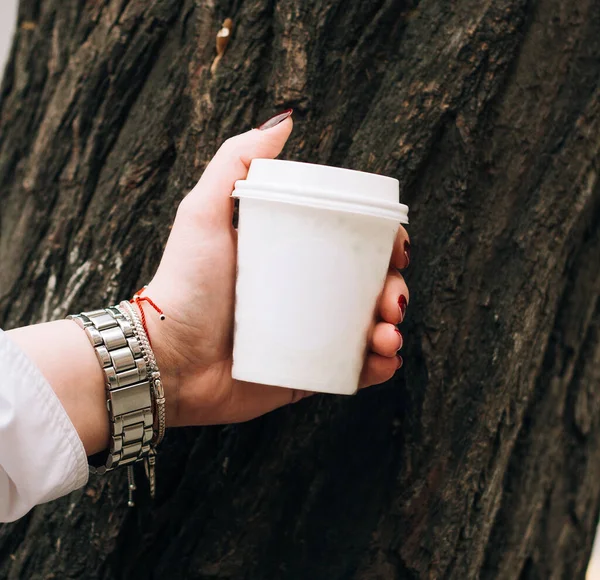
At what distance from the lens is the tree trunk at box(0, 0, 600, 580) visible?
3.84 ft

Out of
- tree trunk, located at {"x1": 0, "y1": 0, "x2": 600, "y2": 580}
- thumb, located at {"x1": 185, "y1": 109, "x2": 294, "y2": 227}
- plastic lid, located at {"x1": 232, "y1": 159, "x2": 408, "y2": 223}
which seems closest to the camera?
plastic lid, located at {"x1": 232, "y1": 159, "x2": 408, "y2": 223}

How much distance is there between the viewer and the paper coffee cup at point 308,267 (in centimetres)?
88

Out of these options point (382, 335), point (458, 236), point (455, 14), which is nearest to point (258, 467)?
point (382, 335)

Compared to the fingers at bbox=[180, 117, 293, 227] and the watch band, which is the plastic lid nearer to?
the fingers at bbox=[180, 117, 293, 227]

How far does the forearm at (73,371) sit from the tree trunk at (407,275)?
24cm

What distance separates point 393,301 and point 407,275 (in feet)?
0.66

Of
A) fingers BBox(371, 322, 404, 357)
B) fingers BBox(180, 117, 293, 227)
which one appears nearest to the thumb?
fingers BBox(180, 117, 293, 227)

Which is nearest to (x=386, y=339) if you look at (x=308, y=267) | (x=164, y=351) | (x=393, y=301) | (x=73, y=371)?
(x=393, y=301)

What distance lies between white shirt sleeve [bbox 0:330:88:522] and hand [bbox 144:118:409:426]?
17 cm

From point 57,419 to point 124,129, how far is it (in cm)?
61

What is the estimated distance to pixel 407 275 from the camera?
3.92ft

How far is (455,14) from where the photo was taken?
116cm

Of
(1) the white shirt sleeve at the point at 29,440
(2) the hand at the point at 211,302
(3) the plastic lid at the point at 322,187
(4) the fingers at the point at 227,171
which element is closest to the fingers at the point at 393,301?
(2) the hand at the point at 211,302

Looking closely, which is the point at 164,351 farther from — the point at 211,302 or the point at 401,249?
the point at 401,249
